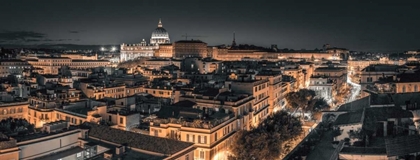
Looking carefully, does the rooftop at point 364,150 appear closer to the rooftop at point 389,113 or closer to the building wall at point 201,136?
the rooftop at point 389,113

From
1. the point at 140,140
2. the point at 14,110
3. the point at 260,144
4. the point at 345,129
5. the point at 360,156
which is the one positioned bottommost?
the point at 260,144

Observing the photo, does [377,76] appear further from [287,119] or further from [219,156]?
[219,156]

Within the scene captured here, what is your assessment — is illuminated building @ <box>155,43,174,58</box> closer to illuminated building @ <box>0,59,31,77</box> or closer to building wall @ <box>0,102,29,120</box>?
illuminated building @ <box>0,59,31,77</box>

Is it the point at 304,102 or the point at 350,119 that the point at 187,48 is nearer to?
the point at 304,102

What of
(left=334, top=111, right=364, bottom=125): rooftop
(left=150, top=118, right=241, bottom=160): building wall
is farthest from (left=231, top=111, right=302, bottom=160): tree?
(left=334, top=111, right=364, bottom=125): rooftop

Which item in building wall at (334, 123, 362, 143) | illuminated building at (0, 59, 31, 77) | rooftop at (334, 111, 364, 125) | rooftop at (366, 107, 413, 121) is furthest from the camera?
illuminated building at (0, 59, 31, 77)

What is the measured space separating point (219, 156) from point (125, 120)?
8.06 m

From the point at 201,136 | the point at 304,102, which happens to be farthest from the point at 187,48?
the point at 201,136

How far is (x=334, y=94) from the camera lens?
64.7 meters

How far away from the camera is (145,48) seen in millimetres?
173500

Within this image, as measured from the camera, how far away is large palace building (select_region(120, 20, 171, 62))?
172 metres

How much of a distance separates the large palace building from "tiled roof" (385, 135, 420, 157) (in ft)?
501

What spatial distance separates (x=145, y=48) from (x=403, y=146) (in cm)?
16185

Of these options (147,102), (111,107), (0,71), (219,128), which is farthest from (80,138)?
(0,71)
